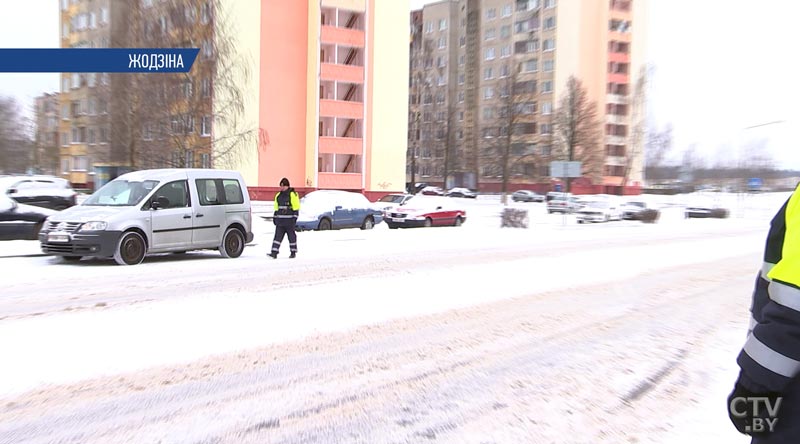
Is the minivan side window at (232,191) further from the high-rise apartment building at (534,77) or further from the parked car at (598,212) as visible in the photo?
the high-rise apartment building at (534,77)

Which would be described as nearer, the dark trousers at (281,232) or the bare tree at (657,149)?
the dark trousers at (281,232)

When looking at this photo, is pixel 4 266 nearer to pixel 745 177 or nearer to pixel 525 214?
pixel 525 214

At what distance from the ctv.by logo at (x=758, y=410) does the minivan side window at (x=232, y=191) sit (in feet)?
Answer: 40.4

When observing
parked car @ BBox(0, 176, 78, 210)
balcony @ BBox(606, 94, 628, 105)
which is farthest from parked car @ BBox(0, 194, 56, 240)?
balcony @ BBox(606, 94, 628, 105)

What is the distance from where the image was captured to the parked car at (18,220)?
1423cm

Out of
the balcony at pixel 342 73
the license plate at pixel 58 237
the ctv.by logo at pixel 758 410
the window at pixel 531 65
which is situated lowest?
the license plate at pixel 58 237

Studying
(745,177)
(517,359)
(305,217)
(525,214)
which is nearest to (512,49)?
(745,177)

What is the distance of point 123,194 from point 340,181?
121ft

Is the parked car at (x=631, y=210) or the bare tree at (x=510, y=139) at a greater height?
the bare tree at (x=510, y=139)

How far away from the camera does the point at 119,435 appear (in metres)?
3.67

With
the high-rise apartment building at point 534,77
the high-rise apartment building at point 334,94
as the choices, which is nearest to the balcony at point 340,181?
the high-rise apartment building at point 334,94

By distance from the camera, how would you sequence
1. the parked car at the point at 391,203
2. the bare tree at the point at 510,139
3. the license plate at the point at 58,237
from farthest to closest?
1. the bare tree at the point at 510,139
2. the parked car at the point at 391,203
3. the license plate at the point at 58,237

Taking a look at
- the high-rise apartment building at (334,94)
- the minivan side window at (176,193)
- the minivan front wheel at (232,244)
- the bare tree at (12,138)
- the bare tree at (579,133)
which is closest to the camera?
the minivan side window at (176,193)

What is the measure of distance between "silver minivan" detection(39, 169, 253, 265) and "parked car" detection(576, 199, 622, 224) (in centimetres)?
2572
